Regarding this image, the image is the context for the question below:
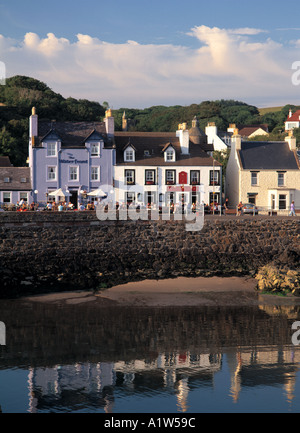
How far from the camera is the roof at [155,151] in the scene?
160 feet

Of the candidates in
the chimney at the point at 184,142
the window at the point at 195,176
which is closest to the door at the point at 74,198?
the window at the point at 195,176

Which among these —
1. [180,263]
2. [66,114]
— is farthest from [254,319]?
[66,114]

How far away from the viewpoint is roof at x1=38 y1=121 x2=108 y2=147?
47.9m

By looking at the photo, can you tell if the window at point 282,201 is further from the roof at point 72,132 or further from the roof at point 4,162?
the roof at point 4,162

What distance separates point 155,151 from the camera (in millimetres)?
49969

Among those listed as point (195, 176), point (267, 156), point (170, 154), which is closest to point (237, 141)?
point (267, 156)

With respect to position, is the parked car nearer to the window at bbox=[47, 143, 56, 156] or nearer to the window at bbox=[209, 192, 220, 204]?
the window at bbox=[209, 192, 220, 204]

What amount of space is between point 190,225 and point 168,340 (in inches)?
452

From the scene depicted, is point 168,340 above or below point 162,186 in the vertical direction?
below

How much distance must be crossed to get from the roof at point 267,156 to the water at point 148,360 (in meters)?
24.1

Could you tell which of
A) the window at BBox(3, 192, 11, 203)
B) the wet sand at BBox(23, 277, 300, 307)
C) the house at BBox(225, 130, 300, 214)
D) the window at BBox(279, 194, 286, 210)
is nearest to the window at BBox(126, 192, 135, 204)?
the house at BBox(225, 130, 300, 214)

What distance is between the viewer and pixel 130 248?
31.5 meters

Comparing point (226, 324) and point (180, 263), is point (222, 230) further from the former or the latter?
point (226, 324)

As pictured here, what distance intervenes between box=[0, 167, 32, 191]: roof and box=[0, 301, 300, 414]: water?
789 inches
